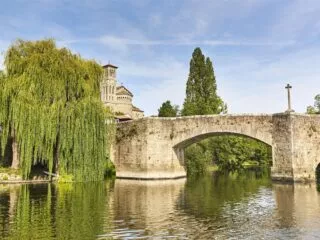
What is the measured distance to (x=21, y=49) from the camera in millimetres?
24578

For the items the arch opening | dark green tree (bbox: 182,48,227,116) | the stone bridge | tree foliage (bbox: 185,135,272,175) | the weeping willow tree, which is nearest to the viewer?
the weeping willow tree

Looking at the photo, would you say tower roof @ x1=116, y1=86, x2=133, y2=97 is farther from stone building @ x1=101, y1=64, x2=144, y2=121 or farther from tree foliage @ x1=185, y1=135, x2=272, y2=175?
tree foliage @ x1=185, y1=135, x2=272, y2=175

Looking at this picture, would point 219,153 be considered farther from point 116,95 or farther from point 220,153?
point 116,95

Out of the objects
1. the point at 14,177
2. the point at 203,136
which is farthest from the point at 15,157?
the point at 203,136

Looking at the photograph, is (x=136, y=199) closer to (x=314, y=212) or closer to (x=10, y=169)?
(x=314, y=212)

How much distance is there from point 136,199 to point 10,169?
35.6ft

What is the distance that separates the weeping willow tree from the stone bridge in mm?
4043

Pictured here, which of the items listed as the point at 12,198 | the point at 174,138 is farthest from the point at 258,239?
the point at 174,138

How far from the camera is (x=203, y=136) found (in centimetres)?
2822

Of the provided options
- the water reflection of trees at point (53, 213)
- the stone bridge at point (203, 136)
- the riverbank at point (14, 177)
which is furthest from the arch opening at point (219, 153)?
the water reflection of trees at point (53, 213)

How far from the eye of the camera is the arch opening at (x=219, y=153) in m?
33.8

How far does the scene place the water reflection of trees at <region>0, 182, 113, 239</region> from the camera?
10320mm

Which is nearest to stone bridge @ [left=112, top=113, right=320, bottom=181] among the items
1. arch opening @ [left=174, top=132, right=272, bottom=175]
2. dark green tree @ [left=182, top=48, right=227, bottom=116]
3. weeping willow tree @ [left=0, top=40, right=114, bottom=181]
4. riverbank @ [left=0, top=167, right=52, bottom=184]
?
arch opening @ [left=174, top=132, right=272, bottom=175]

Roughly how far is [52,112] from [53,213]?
435 inches
